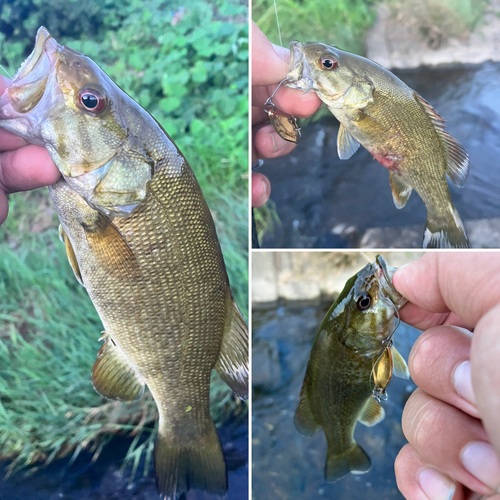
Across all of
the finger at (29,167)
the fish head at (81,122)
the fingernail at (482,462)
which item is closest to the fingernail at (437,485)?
the fingernail at (482,462)

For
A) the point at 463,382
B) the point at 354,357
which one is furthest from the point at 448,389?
the point at 354,357

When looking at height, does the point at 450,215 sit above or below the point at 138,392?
above

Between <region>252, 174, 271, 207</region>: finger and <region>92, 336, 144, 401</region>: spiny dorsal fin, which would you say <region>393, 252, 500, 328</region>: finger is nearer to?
<region>252, 174, 271, 207</region>: finger

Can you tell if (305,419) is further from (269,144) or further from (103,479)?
(269,144)

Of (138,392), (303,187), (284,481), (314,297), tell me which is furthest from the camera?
(314,297)

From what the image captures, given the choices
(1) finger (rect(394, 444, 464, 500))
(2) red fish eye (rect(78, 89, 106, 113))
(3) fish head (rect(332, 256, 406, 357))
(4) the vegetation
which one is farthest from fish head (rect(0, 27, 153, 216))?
(1) finger (rect(394, 444, 464, 500))

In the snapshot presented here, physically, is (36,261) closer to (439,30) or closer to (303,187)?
(303,187)

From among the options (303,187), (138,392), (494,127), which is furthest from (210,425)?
(494,127)
